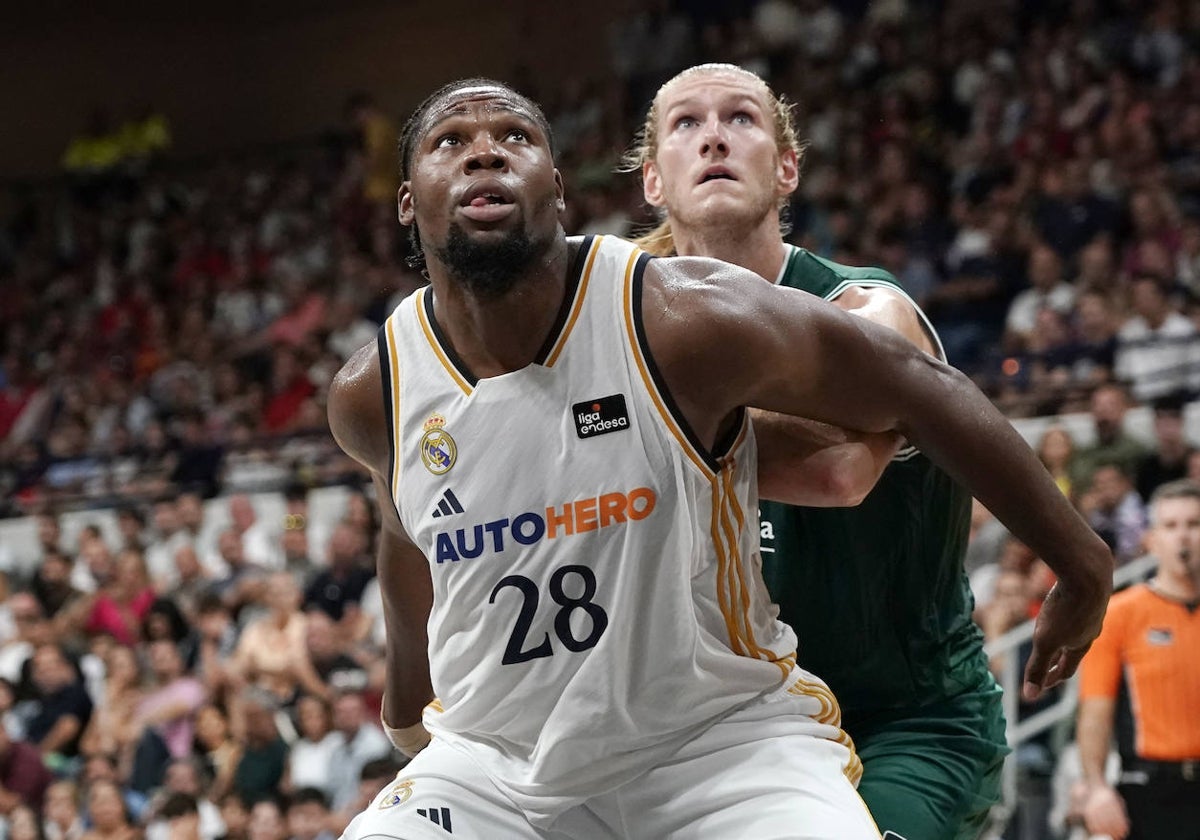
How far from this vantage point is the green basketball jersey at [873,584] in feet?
12.0

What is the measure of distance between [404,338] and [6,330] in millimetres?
15230

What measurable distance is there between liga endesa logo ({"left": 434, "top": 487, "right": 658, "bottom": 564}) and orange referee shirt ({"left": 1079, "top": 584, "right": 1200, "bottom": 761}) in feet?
12.3

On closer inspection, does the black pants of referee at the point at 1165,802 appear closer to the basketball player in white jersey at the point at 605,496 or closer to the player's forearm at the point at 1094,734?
the player's forearm at the point at 1094,734

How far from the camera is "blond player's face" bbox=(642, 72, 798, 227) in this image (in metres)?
3.90

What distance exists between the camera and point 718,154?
12.9 ft

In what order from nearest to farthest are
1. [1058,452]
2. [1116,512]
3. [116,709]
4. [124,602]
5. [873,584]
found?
[873,584], [1116,512], [1058,452], [116,709], [124,602]

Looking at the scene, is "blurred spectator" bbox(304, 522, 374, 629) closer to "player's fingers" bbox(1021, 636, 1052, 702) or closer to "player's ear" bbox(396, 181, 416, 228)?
"player's ear" bbox(396, 181, 416, 228)

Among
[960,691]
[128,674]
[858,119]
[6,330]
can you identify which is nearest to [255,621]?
[128,674]

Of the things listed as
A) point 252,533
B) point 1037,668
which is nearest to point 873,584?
point 1037,668

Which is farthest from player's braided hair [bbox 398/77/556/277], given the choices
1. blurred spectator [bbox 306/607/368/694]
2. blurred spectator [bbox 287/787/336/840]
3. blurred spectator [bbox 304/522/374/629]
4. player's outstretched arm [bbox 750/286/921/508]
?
blurred spectator [bbox 304/522/374/629]

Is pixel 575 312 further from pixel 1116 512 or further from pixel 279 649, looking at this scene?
pixel 279 649

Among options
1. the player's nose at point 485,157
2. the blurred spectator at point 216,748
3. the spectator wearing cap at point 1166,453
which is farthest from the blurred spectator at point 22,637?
the player's nose at point 485,157

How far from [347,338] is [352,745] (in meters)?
5.86

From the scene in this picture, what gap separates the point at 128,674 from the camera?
1034 centimetres
